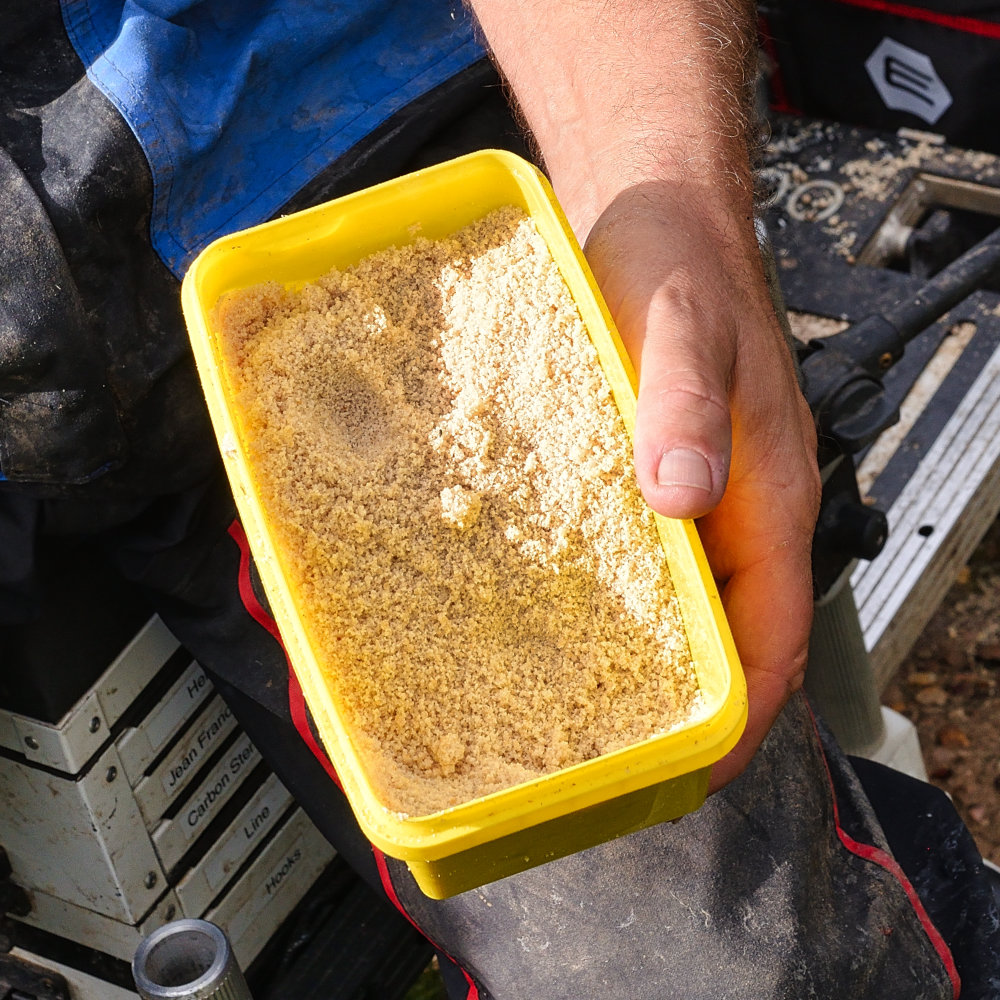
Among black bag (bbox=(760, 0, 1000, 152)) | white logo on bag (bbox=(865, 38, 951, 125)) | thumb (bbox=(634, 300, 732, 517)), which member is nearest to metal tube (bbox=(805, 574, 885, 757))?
thumb (bbox=(634, 300, 732, 517))

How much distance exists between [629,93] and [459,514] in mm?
432

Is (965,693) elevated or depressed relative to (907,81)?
depressed

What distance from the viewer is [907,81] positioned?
90.2 inches

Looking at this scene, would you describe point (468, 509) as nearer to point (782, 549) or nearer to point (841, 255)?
point (782, 549)

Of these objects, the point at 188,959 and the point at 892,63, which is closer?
the point at 188,959

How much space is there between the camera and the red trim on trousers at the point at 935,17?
2.10m

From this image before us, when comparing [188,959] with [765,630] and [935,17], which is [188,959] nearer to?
[765,630]

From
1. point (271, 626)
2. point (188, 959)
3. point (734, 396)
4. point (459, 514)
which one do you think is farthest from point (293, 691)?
point (734, 396)

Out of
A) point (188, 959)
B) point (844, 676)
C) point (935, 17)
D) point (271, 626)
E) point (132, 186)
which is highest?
point (132, 186)

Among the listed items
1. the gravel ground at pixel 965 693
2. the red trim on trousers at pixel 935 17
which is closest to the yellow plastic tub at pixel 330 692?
the gravel ground at pixel 965 693

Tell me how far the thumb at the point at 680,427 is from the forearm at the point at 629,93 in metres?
0.20

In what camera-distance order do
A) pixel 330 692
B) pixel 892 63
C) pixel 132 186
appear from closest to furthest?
pixel 330 692, pixel 132 186, pixel 892 63

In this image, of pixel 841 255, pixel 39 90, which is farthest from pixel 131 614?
pixel 841 255

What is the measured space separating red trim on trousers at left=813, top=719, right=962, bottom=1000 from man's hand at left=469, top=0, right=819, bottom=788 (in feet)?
0.75
